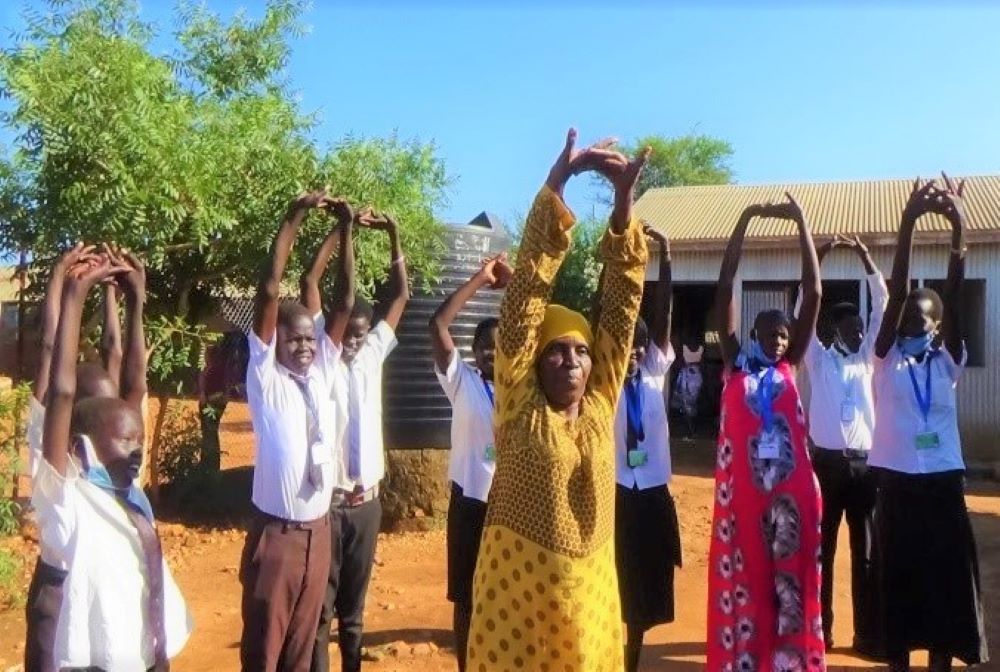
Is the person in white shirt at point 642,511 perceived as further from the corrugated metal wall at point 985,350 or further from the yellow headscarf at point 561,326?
the corrugated metal wall at point 985,350

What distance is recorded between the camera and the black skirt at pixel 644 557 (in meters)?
4.63

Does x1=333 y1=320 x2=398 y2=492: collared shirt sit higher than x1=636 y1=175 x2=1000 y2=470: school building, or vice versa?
x1=636 y1=175 x2=1000 y2=470: school building

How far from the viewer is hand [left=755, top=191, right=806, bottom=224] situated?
395 centimetres

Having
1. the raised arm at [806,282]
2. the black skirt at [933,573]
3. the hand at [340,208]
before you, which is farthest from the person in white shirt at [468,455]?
the black skirt at [933,573]

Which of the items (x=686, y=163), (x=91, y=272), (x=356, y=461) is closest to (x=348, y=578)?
(x=356, y=461)

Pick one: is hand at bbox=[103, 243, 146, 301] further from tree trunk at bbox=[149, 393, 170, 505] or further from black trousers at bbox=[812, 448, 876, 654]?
tree trunk at bbox=[149, 393, 170, 505]

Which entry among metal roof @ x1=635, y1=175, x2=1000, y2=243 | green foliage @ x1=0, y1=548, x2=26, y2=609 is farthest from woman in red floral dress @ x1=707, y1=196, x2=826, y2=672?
metal roof @ x1=635, y1=175, x2=1000, y2=243

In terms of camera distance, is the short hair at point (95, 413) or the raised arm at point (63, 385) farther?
the short hair at point (95, 413)

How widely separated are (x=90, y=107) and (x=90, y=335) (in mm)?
1693

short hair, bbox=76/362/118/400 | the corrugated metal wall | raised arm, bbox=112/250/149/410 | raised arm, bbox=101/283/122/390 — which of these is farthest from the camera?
the corrugated metal wall

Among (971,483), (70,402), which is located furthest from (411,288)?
(971,483)

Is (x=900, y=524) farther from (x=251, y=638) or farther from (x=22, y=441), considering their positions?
(x=22, y=441)

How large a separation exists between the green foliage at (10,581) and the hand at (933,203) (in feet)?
16.1

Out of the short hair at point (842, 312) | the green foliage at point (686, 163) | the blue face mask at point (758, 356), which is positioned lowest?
the blue face mask at point (758, 356)
